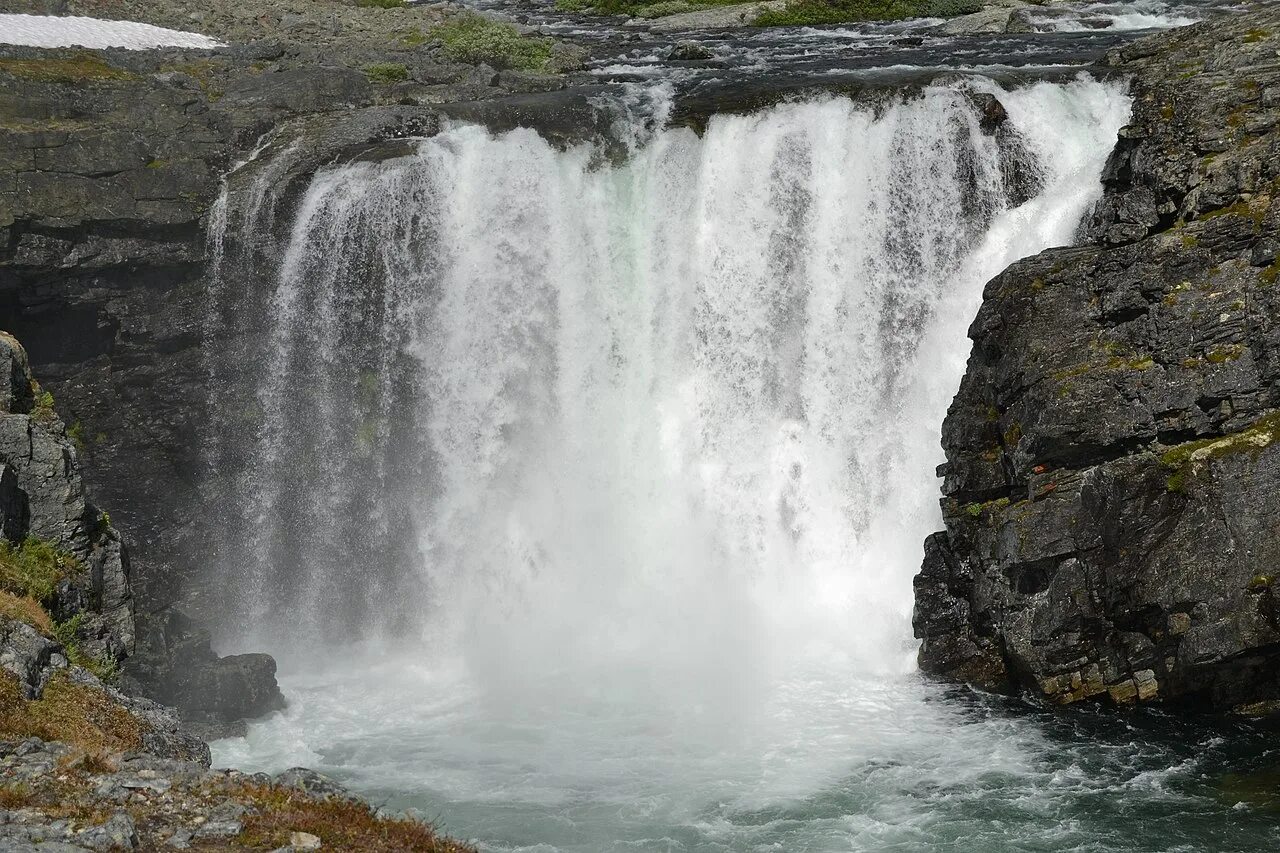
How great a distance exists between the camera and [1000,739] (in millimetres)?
23359

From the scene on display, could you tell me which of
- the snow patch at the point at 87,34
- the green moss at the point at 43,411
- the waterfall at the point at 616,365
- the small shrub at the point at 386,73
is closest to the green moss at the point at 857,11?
the small shrub at the point at 386,73

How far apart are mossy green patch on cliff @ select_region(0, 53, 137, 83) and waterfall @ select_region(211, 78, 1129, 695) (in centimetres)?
703

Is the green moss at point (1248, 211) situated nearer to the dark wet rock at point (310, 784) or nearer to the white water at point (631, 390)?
the white water at point (631, 390)

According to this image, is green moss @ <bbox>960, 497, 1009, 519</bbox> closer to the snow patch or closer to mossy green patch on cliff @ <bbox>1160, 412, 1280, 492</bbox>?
mossy green patch on cliff @ <bbox>1160, 412, 1280, 492</bbox>

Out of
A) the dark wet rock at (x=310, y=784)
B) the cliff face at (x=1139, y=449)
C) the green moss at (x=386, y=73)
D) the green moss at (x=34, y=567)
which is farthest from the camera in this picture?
the green moss at (x=386, y=73)

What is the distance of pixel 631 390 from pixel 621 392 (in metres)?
0.28

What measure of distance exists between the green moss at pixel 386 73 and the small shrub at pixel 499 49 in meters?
3.58

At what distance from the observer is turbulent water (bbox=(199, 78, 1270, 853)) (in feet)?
96.2

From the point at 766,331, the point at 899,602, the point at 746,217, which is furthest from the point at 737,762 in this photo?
the point at 746,217

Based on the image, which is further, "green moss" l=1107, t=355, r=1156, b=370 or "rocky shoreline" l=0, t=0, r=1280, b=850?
"green moss" l=1107, t=355, r=1156, b=370

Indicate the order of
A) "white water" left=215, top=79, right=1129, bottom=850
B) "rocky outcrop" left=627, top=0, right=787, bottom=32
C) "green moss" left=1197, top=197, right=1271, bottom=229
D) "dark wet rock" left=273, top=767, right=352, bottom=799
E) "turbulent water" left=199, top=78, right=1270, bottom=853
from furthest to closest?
1. "rocky outcrop" left=627, top=0, right=787, bottom=32
2. "white water" left=215, top=79, right=1129, bottom=850
3. "turbulent water" left=199, top=78, right=1270, bottom=853
4. "green moss" left=1197, top=197, right=1271, bottom=229
5. "dark wet rock" left=273, top=767, right=352, bottom=799

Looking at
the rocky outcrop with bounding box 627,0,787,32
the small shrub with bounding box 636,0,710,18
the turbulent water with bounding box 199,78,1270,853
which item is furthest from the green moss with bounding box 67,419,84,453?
the small shrub with bounding box 636,0,710,18

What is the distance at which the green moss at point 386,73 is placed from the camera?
3900cm

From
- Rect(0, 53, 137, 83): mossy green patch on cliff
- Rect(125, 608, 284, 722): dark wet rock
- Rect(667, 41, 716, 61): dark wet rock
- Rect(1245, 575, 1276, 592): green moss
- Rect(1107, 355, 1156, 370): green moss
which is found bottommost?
Rect(125, 608, 284, 722): dark wet rock
